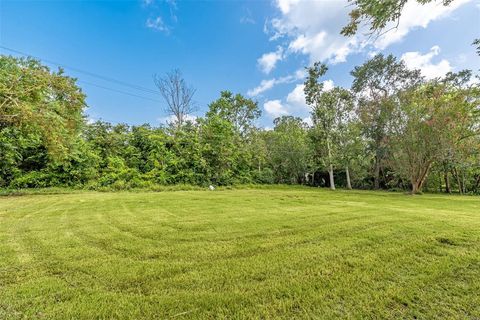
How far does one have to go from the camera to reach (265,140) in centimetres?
2175

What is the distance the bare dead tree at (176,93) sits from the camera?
2108 centimetres

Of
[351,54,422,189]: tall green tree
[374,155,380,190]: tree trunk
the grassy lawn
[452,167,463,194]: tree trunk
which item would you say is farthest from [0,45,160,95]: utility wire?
[452,167,463,194]: tree trunk

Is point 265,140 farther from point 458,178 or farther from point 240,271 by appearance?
point 240,271

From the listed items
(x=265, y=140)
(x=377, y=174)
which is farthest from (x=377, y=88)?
(x=265, y=140)

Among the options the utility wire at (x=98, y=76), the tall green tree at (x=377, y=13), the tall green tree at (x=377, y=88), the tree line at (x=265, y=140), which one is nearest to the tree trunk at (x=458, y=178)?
the tree line at (x=265, y=140)

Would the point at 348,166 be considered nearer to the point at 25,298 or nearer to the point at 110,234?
the point at 110,234

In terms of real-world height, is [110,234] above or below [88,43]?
below

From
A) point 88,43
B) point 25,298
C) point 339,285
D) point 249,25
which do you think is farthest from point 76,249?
point 88,43

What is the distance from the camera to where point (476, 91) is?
5410mm

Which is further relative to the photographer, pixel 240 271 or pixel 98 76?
pixel 98 76

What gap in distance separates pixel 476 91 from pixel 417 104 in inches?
318

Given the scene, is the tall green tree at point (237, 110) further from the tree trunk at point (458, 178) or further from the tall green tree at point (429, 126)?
the tree trunk at point (458, 178)

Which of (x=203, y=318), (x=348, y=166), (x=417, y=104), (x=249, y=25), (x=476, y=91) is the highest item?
(x=249, y=25)

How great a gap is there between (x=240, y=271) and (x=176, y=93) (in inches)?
843
